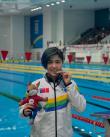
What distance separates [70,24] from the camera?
97.7ft

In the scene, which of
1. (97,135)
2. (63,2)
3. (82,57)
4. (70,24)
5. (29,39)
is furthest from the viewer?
(29,39)

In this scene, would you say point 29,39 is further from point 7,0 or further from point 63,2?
point 7,0

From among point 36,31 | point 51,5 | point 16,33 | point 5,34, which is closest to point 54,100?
point 51,5

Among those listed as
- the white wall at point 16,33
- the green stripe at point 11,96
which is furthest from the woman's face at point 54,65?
the white wall at point 16,33

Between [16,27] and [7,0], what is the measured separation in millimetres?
14544

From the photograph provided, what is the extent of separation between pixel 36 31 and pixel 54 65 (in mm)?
31406

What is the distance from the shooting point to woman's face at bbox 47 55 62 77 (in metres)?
2.12

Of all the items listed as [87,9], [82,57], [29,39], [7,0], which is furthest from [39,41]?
[7,0]

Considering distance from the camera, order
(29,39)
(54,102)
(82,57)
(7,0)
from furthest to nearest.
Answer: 1. (29,39)
2. (82,57)
3. (7,0)
4. (54,102)

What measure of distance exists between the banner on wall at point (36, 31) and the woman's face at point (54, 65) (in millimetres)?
29836

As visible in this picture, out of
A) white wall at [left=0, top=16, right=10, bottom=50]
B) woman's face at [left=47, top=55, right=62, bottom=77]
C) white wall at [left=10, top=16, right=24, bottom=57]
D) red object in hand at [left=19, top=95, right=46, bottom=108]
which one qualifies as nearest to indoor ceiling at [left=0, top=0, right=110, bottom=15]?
white wall at [left=10, top=16, right=24, bottom=57]

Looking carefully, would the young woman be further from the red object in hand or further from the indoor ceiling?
the indoor ceiling

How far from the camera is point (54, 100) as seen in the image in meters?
2.11

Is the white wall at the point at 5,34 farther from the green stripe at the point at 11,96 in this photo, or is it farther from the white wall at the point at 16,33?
the green stripe at the point at 11,96
